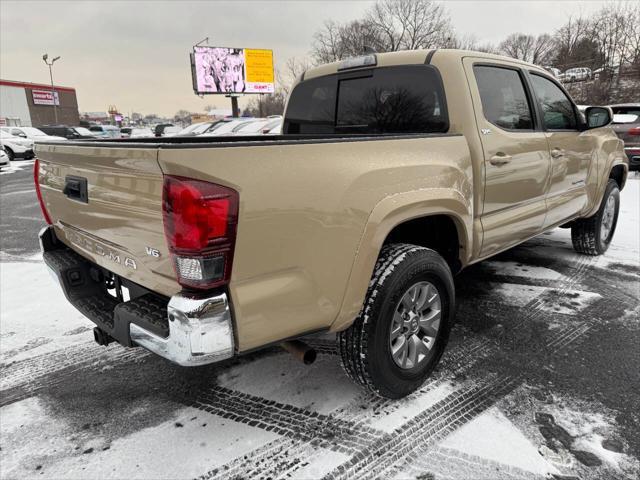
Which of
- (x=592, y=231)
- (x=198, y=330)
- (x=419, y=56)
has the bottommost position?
(x=592, y=231)

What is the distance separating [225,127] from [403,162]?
57.5 feet

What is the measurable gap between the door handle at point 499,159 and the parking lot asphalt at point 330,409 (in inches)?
49.5

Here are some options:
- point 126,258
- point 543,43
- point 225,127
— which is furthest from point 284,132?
point 543,43

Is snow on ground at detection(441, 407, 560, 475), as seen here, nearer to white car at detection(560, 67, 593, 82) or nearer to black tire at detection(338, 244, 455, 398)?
black tire at detection(338, 244, 455, 398)

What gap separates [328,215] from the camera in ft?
6.53

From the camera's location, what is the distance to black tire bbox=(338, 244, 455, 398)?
228 cm

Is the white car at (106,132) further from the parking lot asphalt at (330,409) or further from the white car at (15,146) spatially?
the parking lot asphalt at (330,409)

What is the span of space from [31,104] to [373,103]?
80.2m

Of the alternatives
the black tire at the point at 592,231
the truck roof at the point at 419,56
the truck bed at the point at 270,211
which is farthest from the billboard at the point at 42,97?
the truck bed at the point at 270,211

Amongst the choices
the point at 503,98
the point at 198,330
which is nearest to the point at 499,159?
the point at 503,98

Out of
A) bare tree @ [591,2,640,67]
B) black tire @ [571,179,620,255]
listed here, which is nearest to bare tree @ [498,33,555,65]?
bare tree @ [591,2,640,67]

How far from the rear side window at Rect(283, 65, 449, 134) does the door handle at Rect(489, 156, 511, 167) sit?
0.38 m

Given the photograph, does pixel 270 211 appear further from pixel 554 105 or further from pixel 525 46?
pixel 525 46

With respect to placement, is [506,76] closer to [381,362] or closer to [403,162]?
[403,162]
